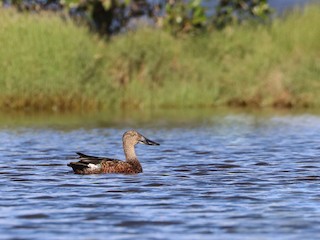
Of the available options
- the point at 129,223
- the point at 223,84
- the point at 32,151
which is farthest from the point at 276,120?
the point at 129,223

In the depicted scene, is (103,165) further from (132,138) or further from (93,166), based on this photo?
(132,138)

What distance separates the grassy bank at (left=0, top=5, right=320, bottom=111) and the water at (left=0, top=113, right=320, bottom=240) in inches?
137

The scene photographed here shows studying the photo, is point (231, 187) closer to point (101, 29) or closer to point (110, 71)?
point (110, 71)

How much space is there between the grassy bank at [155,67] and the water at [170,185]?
348 centimetres

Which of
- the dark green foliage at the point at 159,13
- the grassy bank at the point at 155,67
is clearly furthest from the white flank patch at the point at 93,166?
the dark green foliage at the point at 159,13

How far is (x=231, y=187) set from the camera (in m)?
13.4

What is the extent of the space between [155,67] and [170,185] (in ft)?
49.6

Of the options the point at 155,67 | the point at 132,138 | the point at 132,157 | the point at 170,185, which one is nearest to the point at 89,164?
the point at 132,157

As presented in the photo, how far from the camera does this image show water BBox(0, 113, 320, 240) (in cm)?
1028

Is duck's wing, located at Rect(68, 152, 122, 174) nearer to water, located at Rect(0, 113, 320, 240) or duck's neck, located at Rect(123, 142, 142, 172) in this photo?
water, located at Rect(0, 113, 320, 240)

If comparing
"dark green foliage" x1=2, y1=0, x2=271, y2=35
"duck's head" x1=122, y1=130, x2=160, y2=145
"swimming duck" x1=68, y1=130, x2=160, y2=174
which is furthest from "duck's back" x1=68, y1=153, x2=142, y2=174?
"dark green foliage" x1=2, y1=0, x2=271, y2=35

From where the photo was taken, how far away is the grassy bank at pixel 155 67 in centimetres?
2644

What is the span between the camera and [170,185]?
44.7 ft

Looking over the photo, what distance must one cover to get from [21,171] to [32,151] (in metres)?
3.21
